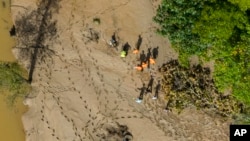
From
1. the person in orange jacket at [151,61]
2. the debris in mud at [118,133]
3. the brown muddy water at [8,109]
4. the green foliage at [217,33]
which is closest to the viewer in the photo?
the green foliage at [217,33]

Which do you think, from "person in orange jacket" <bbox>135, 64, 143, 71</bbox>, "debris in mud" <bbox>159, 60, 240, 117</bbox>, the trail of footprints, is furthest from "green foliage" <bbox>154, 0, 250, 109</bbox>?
the trail of footprints

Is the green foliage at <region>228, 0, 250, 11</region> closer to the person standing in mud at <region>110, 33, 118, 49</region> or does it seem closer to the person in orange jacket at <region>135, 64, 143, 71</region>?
the person in orange jacket at <region>135, 64, 143, 71</region>

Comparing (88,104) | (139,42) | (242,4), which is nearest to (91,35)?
(139,42)

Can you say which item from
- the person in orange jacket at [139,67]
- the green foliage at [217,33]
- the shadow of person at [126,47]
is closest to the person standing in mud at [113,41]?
the shadow of person at [126,47]

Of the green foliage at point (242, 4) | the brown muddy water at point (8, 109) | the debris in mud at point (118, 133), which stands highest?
the green foliage at point (242, 4)

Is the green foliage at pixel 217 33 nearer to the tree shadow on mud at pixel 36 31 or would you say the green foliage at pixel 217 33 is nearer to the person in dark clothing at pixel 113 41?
the person in dark clothing at pixel 113 41

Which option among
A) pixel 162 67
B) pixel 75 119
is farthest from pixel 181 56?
pixel 75 119

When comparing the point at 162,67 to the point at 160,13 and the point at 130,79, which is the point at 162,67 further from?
the point at 160,13
